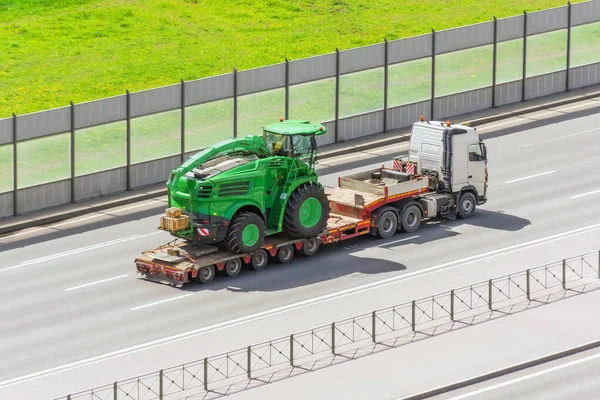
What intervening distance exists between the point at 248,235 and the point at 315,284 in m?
2.27

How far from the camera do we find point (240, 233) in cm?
4100

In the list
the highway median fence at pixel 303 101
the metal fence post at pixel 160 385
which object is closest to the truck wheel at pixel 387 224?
the highway median fence at pixel 303 101

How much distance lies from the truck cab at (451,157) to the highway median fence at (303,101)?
7.87 meters

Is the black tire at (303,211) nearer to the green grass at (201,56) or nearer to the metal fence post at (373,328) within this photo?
the metal fence post at (373,328)

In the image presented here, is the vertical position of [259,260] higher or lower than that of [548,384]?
higher

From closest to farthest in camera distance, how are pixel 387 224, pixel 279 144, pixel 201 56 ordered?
pixel 279 144 → pixel 387 224 → pixel 201 56

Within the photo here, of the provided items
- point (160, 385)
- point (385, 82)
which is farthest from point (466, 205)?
point (160, 385)

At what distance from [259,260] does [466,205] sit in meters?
7.67

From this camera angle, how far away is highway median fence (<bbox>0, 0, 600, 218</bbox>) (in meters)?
48.2

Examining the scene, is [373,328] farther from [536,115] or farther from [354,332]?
[536,115]

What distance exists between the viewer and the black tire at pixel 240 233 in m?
40.9

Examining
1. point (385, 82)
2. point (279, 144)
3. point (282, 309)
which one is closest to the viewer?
point (282, 309)

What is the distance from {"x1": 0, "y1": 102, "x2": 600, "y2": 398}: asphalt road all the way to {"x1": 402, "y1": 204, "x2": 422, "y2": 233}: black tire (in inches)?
14.1

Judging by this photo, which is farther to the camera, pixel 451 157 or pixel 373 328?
pixel 451 157
